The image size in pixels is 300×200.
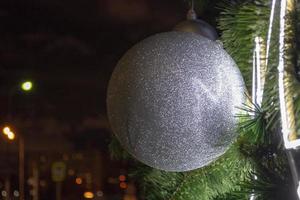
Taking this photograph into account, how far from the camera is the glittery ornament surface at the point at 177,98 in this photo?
1405 millimetres

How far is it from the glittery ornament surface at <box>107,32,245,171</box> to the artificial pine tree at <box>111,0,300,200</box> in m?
0.05

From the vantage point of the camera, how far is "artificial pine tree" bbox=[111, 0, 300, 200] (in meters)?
1.29

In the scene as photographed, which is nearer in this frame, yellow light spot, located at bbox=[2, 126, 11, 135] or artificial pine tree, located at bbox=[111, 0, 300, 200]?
artificial pine tree, located at bbox=[111, 0, 300, 200]

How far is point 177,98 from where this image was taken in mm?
1400

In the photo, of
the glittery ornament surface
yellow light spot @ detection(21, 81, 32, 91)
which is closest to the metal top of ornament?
the glittery ornament surface

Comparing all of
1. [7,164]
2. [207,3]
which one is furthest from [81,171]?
[207,3]

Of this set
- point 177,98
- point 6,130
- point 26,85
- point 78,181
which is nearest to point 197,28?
point 177,98

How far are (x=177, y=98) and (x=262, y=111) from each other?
167mm

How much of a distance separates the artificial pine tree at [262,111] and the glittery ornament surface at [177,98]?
5 centimetres

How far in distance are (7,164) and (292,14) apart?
49.1 feet

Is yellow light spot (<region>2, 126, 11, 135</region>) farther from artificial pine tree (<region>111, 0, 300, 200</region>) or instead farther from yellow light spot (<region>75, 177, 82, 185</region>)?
yellow light spot (<region>75, 177, 82, 185</region>)

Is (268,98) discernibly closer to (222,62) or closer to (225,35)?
(222,62)

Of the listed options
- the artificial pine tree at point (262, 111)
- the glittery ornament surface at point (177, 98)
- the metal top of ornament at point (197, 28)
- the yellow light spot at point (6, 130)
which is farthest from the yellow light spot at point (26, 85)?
the glittery ornament surface at point (177, 98)

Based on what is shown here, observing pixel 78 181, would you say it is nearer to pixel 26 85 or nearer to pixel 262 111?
pixel 26 85
